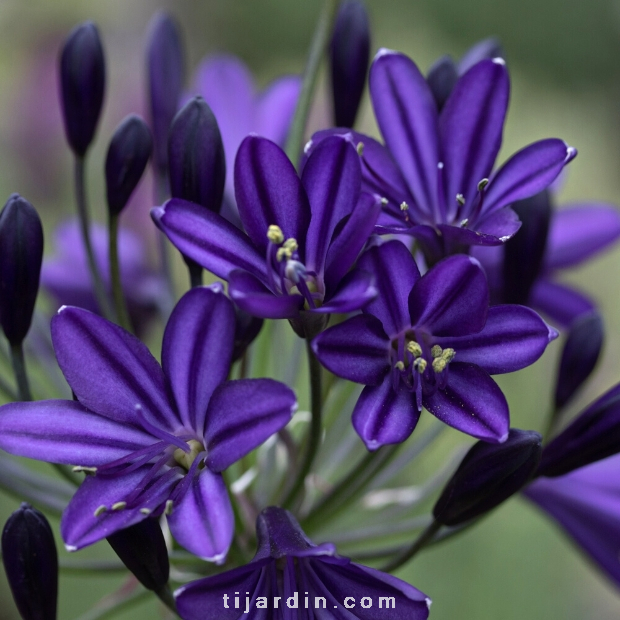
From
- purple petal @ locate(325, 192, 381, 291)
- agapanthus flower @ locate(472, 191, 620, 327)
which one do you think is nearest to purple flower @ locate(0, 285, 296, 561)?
purple petal @ locate(325, 192, 381, 291)

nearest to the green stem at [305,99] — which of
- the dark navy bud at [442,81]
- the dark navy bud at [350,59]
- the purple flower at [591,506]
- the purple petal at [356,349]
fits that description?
the dark navy bud at [350,59]

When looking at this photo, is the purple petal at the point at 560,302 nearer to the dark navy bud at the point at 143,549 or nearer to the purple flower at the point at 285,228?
the purple flower at the point at 285,228

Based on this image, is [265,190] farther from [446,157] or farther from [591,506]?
[591,506]

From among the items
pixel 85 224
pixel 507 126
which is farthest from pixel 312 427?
pixel 507 126

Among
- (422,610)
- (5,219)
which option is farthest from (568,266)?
(5,219)

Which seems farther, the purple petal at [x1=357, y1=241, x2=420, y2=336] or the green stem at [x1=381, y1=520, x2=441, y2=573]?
the green stem at [x1=381, y1=520, x2=441, y2=573]

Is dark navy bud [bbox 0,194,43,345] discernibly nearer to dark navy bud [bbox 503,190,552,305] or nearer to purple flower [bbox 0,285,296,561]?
purple flower [bbox 0,285,296,561]
